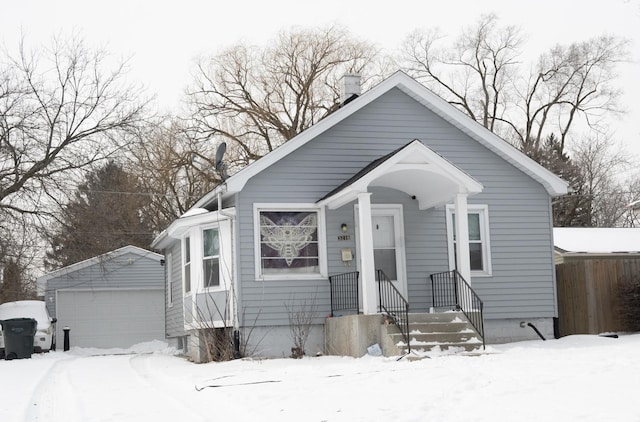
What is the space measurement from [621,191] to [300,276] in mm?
32973

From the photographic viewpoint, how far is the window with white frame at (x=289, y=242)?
51.8ft

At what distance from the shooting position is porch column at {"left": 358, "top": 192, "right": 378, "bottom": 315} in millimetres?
14367

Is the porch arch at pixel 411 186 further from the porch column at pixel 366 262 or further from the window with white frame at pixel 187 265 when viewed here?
the window with white frame at pixel 187 265

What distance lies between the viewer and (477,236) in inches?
672

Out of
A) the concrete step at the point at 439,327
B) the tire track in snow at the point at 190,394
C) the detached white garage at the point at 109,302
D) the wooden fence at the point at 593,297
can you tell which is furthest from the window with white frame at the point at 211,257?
the detached white garage at the point at 109,302

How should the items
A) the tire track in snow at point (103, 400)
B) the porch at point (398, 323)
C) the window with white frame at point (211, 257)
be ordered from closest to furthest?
the tire track in snow at point (103, 400), the porch at point (398, 323), the window with white frame at point (211, 257)

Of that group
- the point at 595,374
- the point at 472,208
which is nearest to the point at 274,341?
the point at 472,208

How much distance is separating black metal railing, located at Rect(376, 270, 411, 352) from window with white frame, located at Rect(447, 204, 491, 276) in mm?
1956

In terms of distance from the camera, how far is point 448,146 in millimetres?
17016

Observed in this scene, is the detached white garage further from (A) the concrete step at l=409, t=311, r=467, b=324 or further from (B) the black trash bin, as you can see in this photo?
(A) the concrete step at l=409, t=311, r=467, b=324

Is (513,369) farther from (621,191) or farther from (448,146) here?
(621,191)

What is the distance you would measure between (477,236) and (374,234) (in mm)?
2317

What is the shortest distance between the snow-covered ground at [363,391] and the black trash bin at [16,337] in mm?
7294

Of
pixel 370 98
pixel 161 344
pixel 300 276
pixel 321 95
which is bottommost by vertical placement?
pixel 161 344
